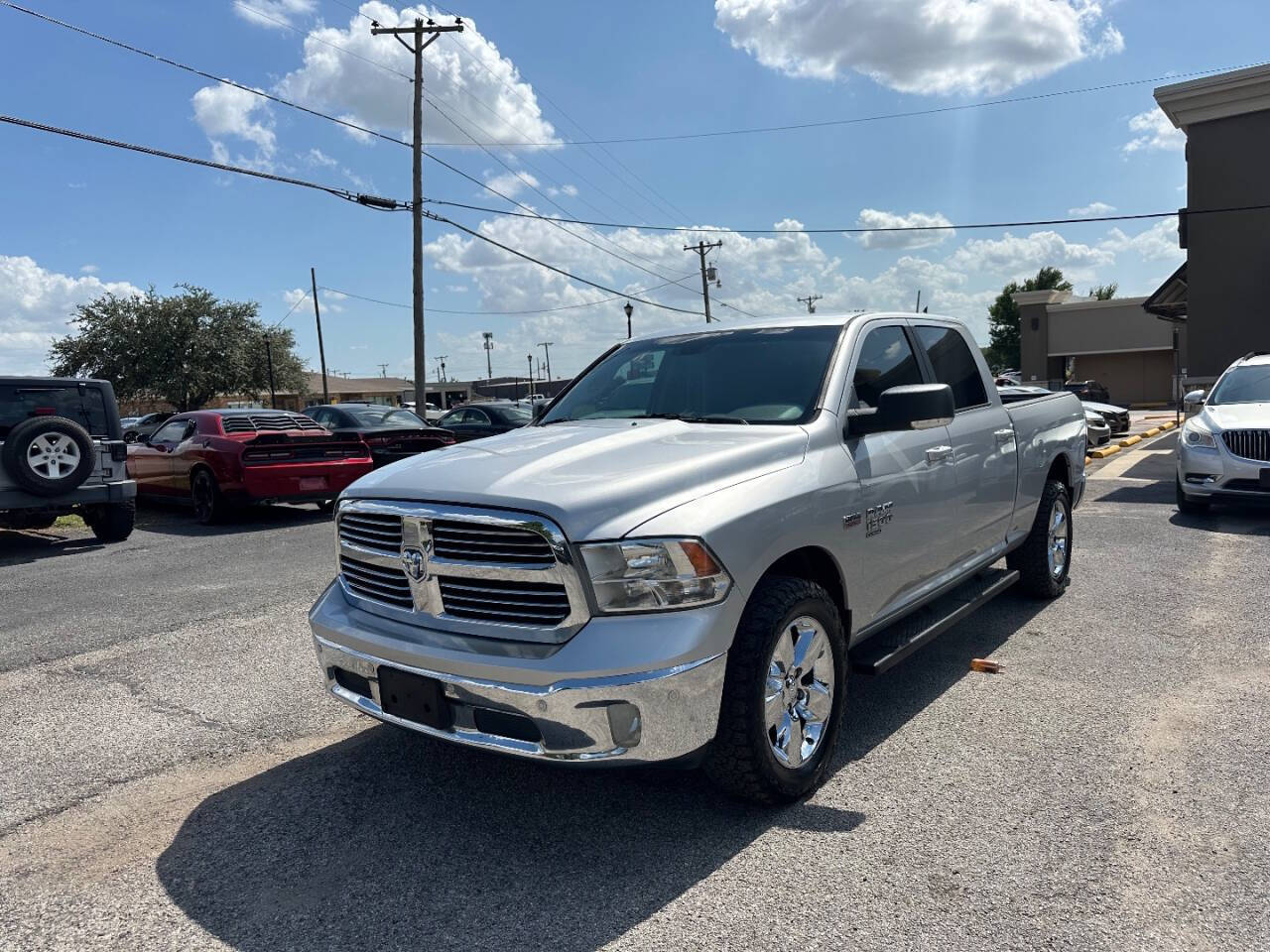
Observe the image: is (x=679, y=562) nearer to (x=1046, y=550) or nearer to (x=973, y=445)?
(x=973, y=445)

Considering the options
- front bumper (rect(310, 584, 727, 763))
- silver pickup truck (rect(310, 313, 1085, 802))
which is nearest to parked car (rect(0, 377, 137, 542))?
silver pickup truck (rect(310, 313, 1085, 802))

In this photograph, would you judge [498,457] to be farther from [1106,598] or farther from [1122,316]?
[1122,316]

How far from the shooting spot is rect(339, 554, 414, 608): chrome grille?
3293 millimetres

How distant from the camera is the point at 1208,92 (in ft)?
75.6

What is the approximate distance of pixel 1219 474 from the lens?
29.6 ft

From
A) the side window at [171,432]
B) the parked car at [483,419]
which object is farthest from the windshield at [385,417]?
the side window at [171,432]

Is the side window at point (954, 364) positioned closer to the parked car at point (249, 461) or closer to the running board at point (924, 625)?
the running board at point (924, 625)

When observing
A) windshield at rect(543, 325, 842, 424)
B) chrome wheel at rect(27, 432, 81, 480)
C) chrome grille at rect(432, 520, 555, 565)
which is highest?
windshield at rect(543, 325, 842, 424)

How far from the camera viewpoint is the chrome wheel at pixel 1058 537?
6.08 meters

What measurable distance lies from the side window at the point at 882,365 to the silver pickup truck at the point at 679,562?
16 millimetres

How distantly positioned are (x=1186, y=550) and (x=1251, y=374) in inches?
145

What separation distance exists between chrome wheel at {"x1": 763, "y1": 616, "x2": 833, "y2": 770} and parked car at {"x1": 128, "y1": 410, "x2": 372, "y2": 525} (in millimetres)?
9168

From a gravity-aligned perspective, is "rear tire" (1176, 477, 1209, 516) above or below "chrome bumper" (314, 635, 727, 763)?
below

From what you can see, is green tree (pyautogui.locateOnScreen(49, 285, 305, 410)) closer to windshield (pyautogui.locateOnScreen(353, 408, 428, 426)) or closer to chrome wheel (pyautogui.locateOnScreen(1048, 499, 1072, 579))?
windshield (pyautogui.locateOnScreen(353, 408, 428, 426))
